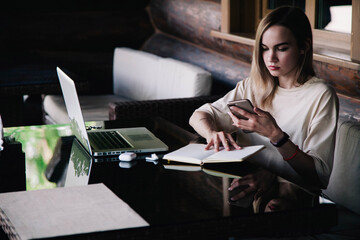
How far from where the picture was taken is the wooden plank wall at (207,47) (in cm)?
295

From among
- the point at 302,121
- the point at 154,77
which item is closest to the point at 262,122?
the point at 302,121

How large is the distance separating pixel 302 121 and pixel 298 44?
0.31 metres

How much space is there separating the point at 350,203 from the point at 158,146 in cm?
81

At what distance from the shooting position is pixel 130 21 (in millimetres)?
6129

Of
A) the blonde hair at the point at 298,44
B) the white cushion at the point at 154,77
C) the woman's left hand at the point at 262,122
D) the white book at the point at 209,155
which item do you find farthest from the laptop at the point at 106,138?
the white cushion at the point at 154,77

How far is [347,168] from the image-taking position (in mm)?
2426

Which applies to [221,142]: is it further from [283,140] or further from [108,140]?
[108,140]

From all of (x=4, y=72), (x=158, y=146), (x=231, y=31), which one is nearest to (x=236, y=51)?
(x=231, y=31)

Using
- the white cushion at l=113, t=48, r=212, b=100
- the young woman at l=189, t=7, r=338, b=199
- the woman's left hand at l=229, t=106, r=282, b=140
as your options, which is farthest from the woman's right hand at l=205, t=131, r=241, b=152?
the white cushion at l=113, t=48, r=212, b=100

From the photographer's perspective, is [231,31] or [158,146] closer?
[158,146]

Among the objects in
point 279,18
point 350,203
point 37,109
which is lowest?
point 37,109

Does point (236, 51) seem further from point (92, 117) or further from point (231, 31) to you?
Answer: point (92, 117)

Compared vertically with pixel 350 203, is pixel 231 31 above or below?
above

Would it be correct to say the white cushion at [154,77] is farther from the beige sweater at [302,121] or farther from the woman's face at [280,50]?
the woman's face at [280,50]
